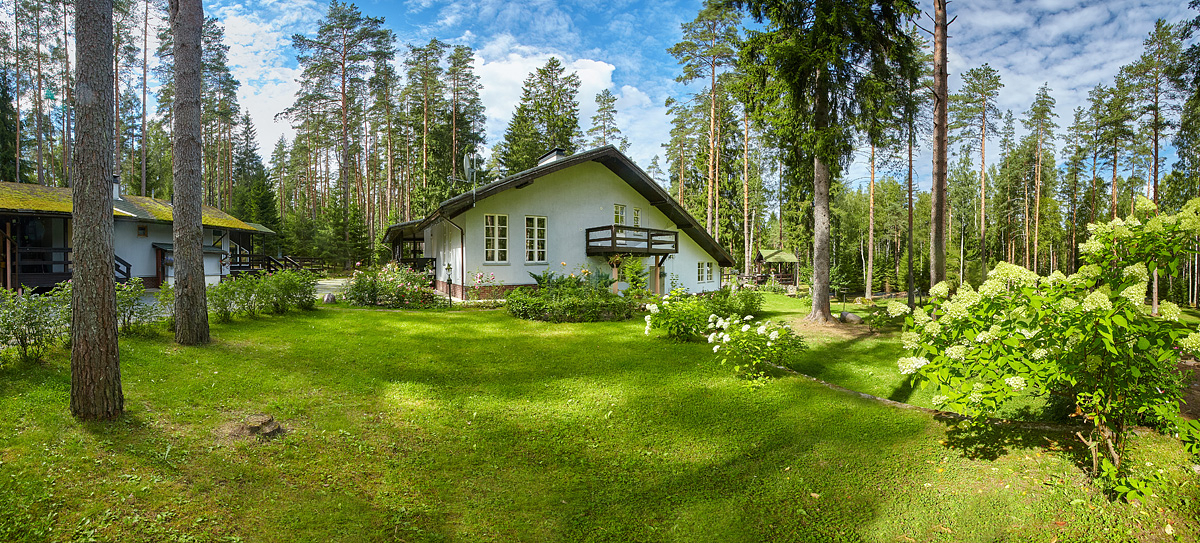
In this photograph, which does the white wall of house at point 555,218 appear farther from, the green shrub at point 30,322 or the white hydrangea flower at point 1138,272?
the white hydrangea flower at point 1138,272

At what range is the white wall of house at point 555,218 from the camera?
15.2m

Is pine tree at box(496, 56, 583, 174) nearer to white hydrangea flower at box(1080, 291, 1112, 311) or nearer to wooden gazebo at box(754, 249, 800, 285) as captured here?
wooden gazebo at box(754, 249, 800, 285)

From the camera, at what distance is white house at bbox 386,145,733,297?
15055 mm

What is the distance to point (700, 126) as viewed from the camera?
88.4ft

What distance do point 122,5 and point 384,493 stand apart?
30.5 metres

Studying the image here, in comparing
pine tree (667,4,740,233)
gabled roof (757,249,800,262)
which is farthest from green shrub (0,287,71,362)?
gabled roof (757,249,800,262)

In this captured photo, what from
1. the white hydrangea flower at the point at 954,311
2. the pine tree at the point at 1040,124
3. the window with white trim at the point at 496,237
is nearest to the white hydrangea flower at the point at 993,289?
the white hydrangea flower at the point at 954,311

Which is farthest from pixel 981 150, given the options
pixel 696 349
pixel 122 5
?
pixel 122 5

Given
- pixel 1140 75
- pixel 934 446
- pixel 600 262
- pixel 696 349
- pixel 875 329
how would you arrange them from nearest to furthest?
pixel 934 446, pixel 696 349, pixel 875 329, pixel 600 262, pixel 1140 75

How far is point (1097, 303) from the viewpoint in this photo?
9.62 feet

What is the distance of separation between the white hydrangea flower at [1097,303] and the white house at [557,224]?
41.9 ft

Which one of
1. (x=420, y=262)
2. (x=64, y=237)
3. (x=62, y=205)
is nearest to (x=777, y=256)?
(x=420, y=262)

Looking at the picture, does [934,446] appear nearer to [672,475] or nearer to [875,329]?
[672,475]

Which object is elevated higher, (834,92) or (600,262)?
(834,92)
